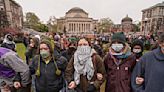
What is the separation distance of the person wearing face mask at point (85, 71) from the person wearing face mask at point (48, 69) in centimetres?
19

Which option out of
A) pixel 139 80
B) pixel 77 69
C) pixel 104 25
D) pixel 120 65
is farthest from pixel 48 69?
pixel 104 25

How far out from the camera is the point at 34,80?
15.4 ft

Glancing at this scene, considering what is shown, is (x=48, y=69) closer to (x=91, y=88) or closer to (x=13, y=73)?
(x=13, y=73)

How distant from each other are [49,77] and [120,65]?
1.35m

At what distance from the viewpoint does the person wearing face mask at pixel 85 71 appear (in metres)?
4.22

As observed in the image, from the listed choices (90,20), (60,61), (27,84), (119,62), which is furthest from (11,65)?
(90,20)

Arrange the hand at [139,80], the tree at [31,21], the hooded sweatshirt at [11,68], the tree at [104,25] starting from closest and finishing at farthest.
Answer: the hand at [139,80], the hooded sweatshirt at [11,68], the tree at [31,21], the tree at [104,25]

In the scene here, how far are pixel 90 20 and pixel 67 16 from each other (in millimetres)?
13792

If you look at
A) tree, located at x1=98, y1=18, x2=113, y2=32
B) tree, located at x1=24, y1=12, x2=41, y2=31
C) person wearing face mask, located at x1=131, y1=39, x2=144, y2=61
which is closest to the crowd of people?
person wearing face mask, located at x1=131, y1=39, x2=144, y2=61

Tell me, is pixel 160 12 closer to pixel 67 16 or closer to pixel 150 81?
pixel 67 16

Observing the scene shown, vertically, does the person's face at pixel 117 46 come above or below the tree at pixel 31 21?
below

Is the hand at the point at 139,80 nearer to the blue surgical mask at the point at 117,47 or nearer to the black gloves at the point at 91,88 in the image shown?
the blue surgical mask at the point at 117,47

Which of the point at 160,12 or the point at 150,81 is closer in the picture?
the point at 150,81

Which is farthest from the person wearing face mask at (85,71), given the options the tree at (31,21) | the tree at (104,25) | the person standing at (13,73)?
the tree at (104,25)
